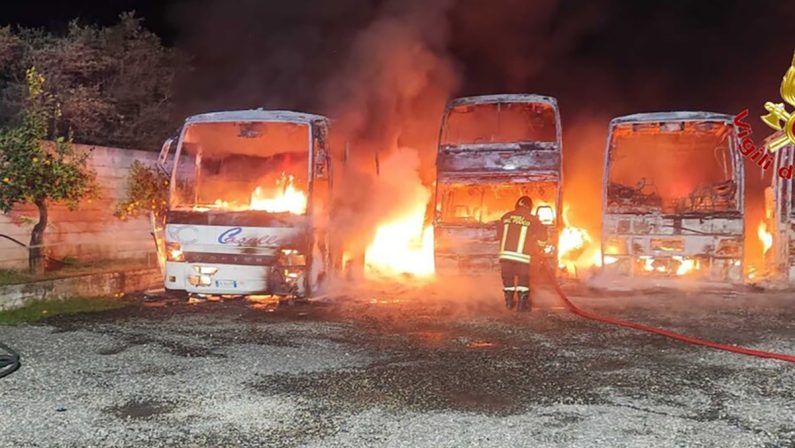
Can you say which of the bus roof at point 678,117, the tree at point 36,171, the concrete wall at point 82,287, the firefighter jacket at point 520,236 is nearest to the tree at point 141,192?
the concrete wall at point 82,287

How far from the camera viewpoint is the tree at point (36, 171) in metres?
8.59

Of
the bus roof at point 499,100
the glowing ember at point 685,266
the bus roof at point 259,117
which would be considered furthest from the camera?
the bus roof at point 499,100

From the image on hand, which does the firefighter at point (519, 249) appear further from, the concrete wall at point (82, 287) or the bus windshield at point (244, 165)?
the concrete wall at point (82, 287)

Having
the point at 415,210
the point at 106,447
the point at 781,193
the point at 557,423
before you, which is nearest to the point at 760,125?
the point at 781,193

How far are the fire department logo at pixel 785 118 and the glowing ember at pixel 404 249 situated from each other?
16.9ft

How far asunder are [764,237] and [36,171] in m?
10.5

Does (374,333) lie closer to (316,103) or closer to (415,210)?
(415,210)

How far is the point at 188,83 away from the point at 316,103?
394 cm

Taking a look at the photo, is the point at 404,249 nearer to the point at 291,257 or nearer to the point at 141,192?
the point at 291,257

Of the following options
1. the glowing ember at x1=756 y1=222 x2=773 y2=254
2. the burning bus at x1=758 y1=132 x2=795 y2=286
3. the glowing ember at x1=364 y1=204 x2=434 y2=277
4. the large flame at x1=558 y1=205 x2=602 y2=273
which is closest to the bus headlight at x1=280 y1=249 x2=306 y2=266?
the glowing ember at x1=364 y1=204 x2=434 y2=277

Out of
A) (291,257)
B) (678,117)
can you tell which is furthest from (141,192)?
(678,117)

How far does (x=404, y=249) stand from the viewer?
11.5 metres

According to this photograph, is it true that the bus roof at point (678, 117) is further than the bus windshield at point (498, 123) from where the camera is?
No

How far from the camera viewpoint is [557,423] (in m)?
4.14
